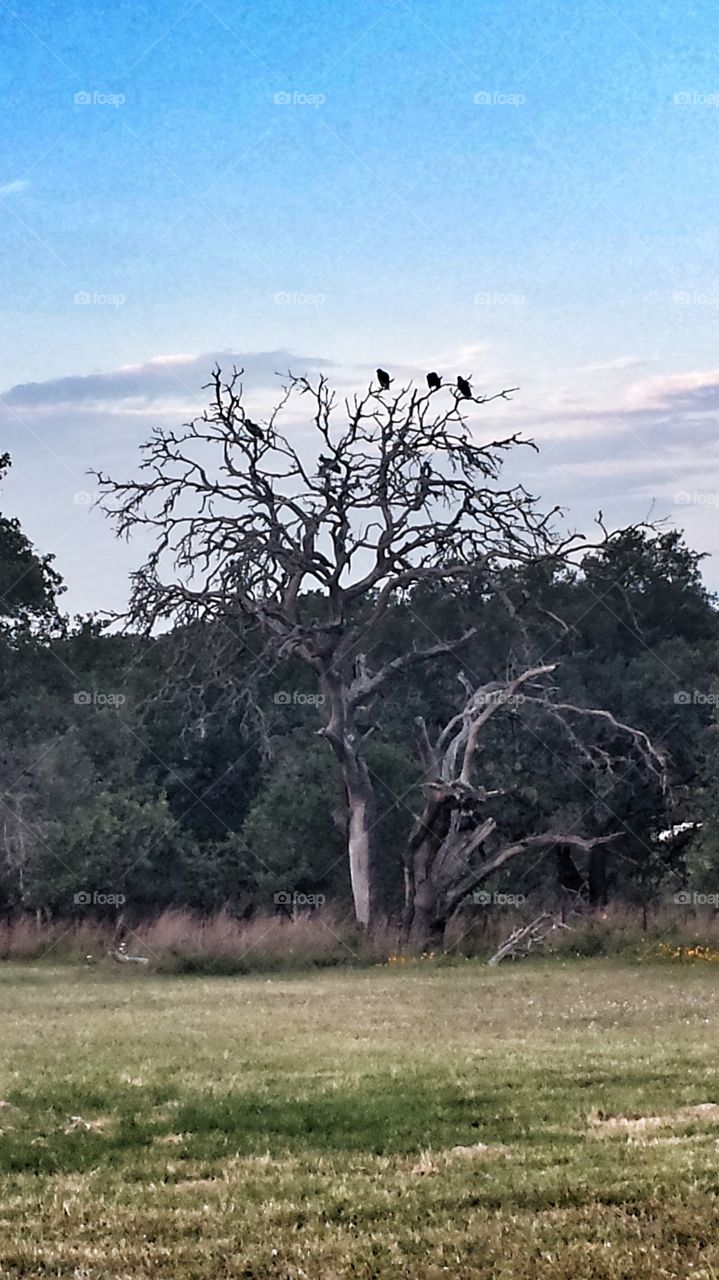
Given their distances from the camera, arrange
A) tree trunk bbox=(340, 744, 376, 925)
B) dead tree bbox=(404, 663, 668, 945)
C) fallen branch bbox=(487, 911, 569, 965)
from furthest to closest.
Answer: tree trunk bbox=(340, 744, 376, 925), dead tree bbox=(404, 663, 668, 945), fallen branch bbox=(487, 911, 569, 965)

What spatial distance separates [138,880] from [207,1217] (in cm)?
3305

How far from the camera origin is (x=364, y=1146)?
32.8 feet

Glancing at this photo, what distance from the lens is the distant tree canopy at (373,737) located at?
37.3 meters

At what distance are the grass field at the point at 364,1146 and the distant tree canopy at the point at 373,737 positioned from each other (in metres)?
17.6

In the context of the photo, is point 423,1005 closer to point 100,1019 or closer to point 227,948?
point 100,1019

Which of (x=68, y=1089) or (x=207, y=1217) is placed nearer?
(x=207, y=1217)

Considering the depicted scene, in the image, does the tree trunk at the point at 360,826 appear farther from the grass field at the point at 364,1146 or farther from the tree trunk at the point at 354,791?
the grass field at the point at 364,1146

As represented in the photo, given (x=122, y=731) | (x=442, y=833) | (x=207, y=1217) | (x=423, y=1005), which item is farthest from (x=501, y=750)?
(x=207, y=1217)

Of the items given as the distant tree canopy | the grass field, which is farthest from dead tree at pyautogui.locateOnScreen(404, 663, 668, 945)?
the grass field

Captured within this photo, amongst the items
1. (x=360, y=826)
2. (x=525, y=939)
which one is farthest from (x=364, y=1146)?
(x=360, y=826)

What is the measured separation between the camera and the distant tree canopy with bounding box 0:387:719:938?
37281 millimetres

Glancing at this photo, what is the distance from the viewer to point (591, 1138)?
9805mm

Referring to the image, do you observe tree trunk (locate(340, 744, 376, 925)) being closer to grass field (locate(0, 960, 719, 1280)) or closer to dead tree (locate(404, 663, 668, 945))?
dead tree (locate(404, 663, 668, 945))

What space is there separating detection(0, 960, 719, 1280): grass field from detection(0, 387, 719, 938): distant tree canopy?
17.6m
